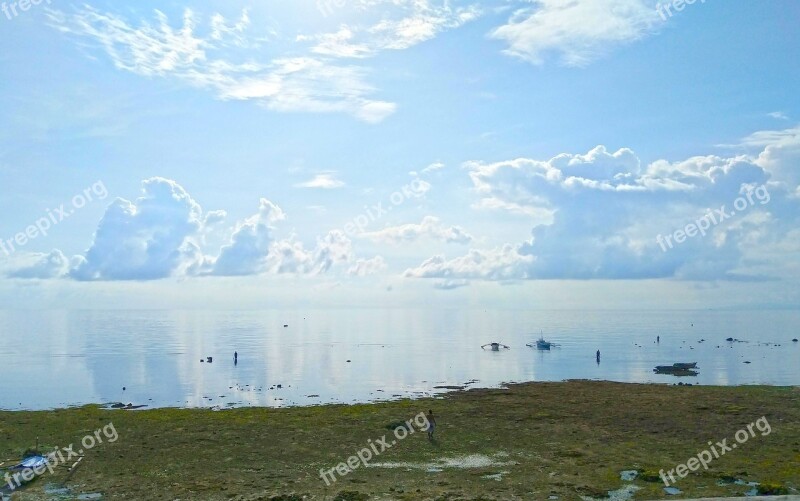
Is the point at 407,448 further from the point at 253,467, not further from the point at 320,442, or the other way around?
the point at 253,467

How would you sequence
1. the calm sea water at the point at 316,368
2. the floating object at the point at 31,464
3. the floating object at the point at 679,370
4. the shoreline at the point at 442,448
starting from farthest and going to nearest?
1. the floating object at the point at 679,370
2. the calm sea water at the point at 316,368
3. the floating object at the point at 31,464
4. the shoreline at the point at 442,448

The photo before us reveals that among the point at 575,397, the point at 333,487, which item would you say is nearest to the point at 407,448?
the point at 333,487

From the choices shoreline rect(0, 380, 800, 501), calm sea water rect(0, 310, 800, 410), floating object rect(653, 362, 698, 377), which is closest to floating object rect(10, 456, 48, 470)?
shoreline rect(0, 380, 800, 501)

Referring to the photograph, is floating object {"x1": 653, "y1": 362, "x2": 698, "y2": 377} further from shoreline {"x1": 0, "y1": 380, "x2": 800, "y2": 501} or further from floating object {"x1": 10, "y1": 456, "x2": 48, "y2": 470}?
floating object {"x1": 10, "y1": 456, "x2": 48, "y2": 470}

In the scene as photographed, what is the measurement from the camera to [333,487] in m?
26.0

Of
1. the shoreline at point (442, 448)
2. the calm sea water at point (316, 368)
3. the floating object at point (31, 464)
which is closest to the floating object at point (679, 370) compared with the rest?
the calm sea water at point (316, 368)

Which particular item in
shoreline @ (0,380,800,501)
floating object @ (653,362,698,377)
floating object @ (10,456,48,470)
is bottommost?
floating object @ (653,362,698,377)

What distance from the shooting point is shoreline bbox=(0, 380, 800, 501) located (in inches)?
1006

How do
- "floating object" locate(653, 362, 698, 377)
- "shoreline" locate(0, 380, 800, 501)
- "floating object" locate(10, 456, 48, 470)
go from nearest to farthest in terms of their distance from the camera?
"shoreline" locate(0, 380, 800, 501) < "floating object" locate(10, 456, 48, 470) < "floating object" locate(653, 362, 698, 377)

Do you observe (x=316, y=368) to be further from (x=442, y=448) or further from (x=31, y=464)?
(x=31, y=464)

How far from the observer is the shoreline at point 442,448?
1006 inches

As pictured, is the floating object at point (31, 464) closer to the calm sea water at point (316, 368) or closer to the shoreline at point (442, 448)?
the shoreline at point (442, 448)

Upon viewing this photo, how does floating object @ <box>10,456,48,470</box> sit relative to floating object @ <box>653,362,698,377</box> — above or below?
above

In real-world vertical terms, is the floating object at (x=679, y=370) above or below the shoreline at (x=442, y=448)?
below
